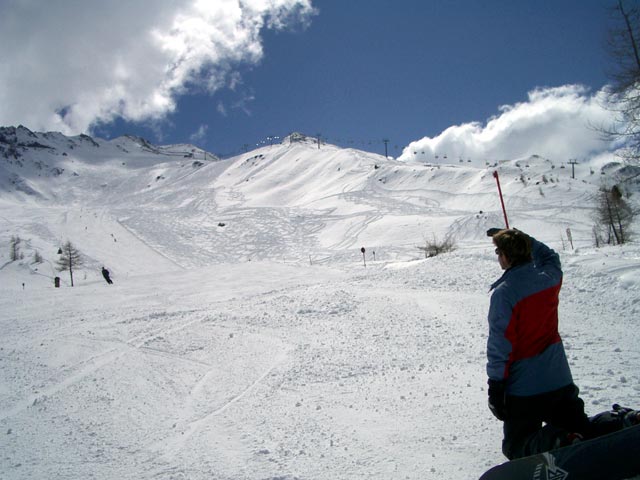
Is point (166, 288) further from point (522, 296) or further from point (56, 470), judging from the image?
point (522, 296)

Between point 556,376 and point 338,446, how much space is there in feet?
8.50

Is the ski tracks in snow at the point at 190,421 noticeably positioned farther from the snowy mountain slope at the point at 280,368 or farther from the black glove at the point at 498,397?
the black glove at the point at 498,397

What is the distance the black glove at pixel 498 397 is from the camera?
3404mm

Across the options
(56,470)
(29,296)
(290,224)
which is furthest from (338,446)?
(290,224)

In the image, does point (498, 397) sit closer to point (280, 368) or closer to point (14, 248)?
point (280, 368)

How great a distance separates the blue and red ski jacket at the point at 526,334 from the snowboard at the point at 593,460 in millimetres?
450

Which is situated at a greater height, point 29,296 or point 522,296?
point 29,296

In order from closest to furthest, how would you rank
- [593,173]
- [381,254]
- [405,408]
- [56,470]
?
[56,470], [405,408], [381,254], [593,173]

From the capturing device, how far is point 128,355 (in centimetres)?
940

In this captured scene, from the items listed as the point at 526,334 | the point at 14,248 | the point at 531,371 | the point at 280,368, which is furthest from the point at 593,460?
the point at 14,248

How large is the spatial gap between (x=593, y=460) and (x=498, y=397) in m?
0.75

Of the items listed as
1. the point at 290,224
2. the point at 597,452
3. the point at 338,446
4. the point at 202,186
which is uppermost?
the point at 202,186

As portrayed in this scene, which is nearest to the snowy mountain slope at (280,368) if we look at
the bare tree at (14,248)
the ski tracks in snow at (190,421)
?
the ski tracks in snow at (190,421)

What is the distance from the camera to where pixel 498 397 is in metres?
3.43
